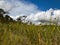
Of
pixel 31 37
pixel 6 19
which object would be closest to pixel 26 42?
pixel 31 37

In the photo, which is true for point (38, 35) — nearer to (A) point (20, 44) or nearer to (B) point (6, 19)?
(A) point (20, 44)

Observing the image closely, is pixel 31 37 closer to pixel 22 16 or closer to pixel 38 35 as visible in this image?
pixel 38 35

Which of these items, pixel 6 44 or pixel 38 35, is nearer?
pixel 6 44

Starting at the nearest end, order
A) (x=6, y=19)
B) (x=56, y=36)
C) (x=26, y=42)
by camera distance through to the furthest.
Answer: (x=26, y=42) → (x=56, y=36) → (x=6, y=19)

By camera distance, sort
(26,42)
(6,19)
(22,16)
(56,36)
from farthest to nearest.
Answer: (6,19) → (22,16) → (56,36) → (26,42)

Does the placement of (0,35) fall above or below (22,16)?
below

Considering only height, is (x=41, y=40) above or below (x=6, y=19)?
below

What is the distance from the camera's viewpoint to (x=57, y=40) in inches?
203

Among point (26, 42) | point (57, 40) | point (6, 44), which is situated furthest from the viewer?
point (57, 40)

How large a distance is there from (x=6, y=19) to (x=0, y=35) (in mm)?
4960

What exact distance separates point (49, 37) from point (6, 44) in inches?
54.9

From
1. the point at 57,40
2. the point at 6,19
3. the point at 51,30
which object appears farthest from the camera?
the point at 6,19

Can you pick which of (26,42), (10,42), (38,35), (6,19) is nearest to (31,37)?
(38,35)

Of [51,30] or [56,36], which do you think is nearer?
[56,36]
